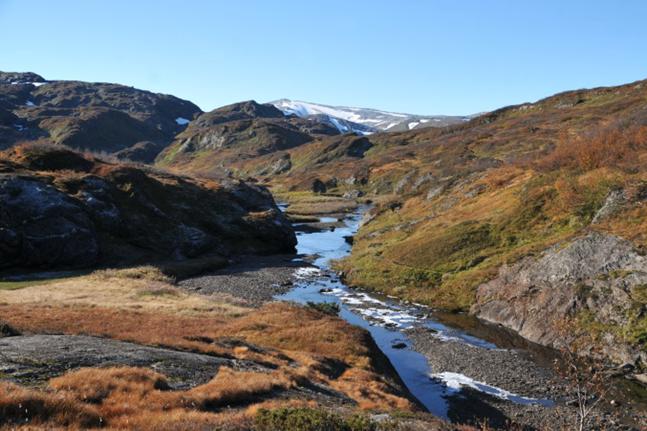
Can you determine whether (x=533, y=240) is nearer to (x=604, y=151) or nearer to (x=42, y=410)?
(x=604, y=151)

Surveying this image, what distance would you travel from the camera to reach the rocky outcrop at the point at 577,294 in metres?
36.2

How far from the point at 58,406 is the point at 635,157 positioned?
62656mm

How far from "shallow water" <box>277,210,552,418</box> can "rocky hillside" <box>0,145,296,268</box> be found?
18710 mm

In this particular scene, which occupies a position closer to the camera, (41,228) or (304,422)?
(304,422)

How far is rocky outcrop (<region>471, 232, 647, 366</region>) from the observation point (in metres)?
36.2

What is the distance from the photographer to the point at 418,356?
3834 centimetres

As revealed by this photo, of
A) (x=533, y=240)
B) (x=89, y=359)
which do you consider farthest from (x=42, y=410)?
(x=533, y=240)

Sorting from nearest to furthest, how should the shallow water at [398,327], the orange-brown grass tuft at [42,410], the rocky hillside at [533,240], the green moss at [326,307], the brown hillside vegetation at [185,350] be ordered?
the orange-brown grass tuft at [42,410]
the brown hillside vegetation at [185,350]
the shallow water at [398,327]
the rocky hillside at [533,240]
the green moss at [326,307]

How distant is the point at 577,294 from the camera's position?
4078 cm

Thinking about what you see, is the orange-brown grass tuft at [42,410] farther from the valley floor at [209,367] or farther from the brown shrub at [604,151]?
the brown shrub at [604,151]

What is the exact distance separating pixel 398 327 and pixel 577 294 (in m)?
16.0

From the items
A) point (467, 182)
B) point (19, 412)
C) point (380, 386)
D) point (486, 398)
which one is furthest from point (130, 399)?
point (467, 182)

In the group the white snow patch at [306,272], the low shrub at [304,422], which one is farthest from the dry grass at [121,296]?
the low shrub at [304,422]

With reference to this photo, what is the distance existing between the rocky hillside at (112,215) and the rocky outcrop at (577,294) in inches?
1975
